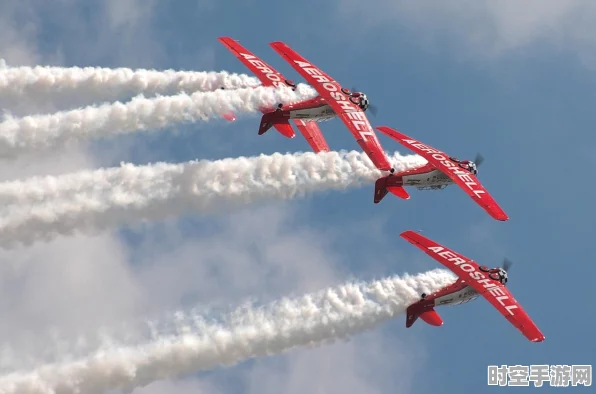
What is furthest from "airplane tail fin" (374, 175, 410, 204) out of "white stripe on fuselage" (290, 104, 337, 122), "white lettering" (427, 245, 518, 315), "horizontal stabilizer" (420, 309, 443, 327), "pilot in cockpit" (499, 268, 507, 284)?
"horizontal stabilizer" (420, 309, 443, 327)

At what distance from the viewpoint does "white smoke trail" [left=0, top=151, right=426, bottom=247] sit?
9581 cm

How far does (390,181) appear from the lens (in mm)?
102062

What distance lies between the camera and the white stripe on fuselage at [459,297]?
97750 mm

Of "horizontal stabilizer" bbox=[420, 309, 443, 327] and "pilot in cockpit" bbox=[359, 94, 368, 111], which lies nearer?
"horizontal stabilizer" bbox=[420, 309, 443, 327]

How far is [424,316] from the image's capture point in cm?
9731

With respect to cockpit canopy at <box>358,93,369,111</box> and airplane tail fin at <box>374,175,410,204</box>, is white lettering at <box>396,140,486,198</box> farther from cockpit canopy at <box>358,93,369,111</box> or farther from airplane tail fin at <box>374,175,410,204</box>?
cockpit canopy at <box>358,93,369,111</box>

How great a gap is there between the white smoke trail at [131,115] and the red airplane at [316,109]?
102 centimetres

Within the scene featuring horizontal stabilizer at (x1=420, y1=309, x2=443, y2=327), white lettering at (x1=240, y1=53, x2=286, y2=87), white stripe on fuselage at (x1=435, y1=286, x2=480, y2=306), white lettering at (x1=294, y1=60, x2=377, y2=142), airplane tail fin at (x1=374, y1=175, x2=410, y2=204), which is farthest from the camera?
white lettering at (x1=240, y1=53, x2=286, y2=87)

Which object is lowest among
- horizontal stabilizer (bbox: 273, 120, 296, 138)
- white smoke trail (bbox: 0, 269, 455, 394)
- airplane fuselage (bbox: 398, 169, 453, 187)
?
white smoke trail (bbox: 0, 269, 455, 394)

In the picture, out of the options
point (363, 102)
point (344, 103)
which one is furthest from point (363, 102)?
point (344, 103)

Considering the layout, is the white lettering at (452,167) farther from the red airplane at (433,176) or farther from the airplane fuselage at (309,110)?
the airplane fuselage at (309,110)

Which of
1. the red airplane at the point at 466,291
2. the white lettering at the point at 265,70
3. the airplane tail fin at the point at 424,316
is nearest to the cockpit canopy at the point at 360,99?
the white lettering at the point at 265,70

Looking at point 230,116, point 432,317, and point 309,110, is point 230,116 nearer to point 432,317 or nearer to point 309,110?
point 309,110

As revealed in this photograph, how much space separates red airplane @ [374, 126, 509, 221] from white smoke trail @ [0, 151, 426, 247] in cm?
93
